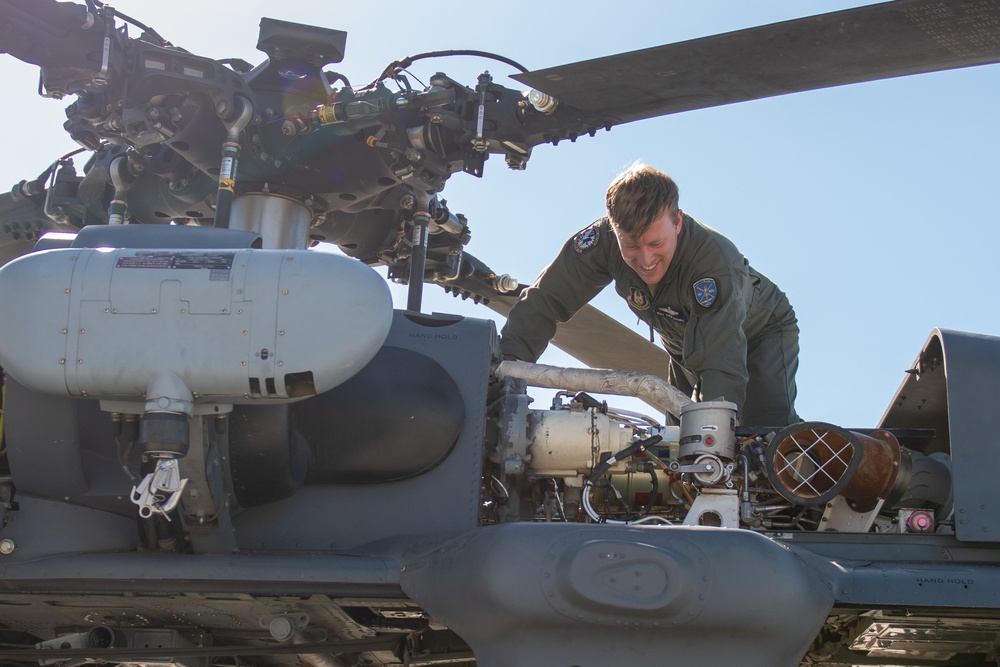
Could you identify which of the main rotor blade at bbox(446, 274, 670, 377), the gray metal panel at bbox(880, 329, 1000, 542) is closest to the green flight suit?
the gray metal panel at bbox(880, 329, 1000, 542)

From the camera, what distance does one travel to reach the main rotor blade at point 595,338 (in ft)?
27.3

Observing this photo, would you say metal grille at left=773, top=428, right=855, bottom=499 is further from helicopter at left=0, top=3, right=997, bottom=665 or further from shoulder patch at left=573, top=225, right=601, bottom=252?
shoulder patch at left=573, top=225, right=601, bottom=252

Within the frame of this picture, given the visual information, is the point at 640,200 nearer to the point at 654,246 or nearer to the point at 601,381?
the point at 654,246

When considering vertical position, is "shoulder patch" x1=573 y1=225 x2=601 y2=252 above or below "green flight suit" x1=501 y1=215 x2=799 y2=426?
above

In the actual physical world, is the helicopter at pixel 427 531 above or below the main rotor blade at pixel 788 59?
below

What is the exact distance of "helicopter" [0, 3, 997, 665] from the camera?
3297 mm

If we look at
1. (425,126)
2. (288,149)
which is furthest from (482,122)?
(288,149)

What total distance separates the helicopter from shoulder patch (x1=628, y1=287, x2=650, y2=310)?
3.58ft

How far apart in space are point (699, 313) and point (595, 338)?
11.9 ft

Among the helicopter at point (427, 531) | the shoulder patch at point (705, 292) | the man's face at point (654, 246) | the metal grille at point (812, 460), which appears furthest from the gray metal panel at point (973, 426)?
the man's face at point (654, 246)

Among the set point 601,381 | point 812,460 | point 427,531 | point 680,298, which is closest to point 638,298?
point 680,298

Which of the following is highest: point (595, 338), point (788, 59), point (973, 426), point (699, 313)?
point (788, 59)

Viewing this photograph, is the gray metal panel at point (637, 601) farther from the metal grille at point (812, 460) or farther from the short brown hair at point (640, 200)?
the short brown hair at point (640, 200)

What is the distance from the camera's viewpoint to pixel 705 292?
15.9 ft
